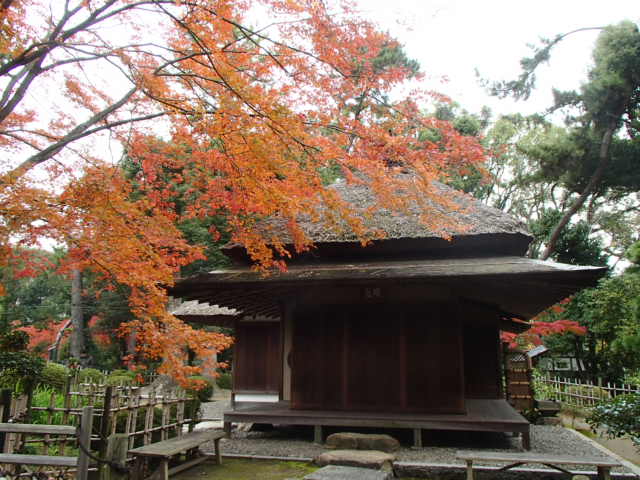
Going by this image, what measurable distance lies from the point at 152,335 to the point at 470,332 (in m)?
6.36

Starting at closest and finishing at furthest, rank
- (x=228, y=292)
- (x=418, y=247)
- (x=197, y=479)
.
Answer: (x=197, y=479) → (x=228, y=292) → (x=418, y=247)

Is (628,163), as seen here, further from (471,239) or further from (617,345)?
(471,239)

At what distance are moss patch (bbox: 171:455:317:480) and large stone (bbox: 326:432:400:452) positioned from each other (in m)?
0.78

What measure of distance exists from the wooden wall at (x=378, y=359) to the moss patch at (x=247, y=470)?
1572 mm

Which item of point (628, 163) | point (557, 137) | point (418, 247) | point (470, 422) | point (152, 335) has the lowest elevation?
point (470, 422)

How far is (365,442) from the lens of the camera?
7.14 metres

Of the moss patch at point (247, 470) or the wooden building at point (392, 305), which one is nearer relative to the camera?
the moss patch at point (247, 470)

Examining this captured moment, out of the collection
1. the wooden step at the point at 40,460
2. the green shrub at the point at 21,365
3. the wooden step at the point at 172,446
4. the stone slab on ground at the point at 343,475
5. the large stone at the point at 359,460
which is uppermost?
the green shrub at the point at 21,365

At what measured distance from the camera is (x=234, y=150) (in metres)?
6.18

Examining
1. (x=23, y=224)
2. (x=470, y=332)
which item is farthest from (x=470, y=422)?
(x=23, y=224)

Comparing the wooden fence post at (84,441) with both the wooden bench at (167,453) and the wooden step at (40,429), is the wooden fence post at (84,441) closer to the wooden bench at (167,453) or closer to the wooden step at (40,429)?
the wooden step at (40,429)

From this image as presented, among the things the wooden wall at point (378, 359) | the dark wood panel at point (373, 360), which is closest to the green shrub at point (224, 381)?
the wooden wall at point (378, 359)

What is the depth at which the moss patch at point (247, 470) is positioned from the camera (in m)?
6.11

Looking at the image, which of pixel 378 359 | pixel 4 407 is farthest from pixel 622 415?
pixel 4 407
